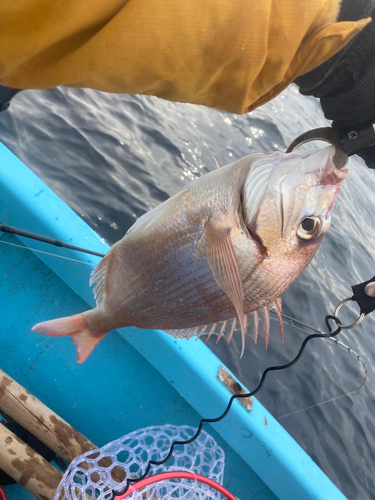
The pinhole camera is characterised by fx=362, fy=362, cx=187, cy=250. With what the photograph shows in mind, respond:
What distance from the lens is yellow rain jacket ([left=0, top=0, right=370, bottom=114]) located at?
0.79 m

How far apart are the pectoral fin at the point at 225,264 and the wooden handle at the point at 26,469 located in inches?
56.3

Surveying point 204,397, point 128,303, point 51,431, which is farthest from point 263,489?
point 128,303

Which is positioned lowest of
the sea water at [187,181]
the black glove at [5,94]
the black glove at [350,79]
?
the sea water at [187,181]

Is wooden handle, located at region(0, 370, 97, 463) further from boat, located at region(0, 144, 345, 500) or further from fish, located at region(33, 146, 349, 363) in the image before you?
fish, located at region(33, 146, 349, 363)

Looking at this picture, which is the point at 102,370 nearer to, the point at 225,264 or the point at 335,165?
the point at 225,264

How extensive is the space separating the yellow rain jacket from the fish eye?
480 millimetres

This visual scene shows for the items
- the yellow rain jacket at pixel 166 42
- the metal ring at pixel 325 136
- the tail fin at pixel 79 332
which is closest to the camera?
the yellow rain jacket at pixel 166 42

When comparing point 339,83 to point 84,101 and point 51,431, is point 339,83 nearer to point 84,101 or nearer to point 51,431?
point 51,431

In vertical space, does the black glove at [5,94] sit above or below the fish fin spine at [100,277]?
above

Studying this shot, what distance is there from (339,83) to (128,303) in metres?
1.11

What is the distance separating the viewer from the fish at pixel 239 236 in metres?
1.27

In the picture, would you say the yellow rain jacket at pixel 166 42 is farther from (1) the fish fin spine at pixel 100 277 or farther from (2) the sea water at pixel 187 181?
(2) the sea water at pixel 187 181

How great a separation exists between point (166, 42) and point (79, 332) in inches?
48.5

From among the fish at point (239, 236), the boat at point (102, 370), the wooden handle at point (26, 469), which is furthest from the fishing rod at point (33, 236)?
the wooden handle at point (26, 469)
